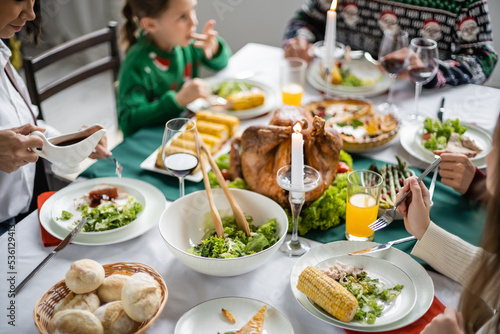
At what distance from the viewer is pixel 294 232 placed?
1.40 metres

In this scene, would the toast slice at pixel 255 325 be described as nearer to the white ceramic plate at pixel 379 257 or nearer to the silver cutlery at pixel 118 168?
the white ceramic plate at pixel 379 257

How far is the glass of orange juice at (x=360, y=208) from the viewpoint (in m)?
1.39

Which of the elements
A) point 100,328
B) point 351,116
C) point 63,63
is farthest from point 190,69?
point 63,63

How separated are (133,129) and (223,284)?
1103 millimetres

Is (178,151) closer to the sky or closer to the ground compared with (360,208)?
closer to the sky

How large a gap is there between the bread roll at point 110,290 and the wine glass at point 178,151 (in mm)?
411

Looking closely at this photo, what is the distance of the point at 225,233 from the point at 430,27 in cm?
174

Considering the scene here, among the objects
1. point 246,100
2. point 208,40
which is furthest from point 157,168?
point 208,40

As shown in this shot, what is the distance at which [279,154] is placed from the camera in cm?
154

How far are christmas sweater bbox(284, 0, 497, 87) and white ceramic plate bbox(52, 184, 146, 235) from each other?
1.41 m

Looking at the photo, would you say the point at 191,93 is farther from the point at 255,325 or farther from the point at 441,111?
the point at 255,325

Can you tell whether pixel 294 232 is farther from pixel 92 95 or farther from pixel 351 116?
pixel 92 95

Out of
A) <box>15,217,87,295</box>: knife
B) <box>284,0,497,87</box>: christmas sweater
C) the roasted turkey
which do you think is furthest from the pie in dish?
<box>15,217,87,295</box>: knife

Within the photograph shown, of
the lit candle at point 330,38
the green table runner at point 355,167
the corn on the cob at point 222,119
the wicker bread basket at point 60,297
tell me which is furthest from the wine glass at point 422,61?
the wicker bread basket at point 60,297
